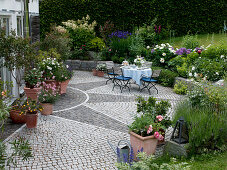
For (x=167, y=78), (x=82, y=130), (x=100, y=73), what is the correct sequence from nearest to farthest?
(x=82, y=130)
(x=167, y=78)
(x=100, y=73)

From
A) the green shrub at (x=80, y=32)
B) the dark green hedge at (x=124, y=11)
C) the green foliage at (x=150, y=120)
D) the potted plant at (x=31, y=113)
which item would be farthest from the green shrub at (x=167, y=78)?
the potted plant at (x=31, y=113)

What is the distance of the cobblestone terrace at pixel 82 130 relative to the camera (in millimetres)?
5621

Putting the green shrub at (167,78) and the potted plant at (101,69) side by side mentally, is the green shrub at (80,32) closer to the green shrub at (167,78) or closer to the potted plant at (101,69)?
the potted plant at (101,69)

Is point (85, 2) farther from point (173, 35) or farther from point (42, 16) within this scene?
point (173, 35)

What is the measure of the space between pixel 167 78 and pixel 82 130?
6.51 meters

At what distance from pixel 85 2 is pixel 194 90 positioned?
43.0 ft

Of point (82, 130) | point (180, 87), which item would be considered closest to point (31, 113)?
point (82, 130)

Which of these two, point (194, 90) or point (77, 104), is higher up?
point (194, 90)

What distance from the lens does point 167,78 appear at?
12.8m

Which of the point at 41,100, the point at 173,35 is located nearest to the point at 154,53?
the point at 173,35

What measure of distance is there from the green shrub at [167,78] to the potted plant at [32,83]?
585 cm

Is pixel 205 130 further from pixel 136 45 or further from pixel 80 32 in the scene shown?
pixel 80 32

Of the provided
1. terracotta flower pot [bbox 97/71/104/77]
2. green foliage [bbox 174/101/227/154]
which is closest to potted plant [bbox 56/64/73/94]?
terracotta flower pot [bbox 97/71/104/77]

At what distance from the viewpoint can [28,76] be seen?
919cm
